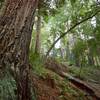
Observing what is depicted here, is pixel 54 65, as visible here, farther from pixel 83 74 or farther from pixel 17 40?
pixel 17 40

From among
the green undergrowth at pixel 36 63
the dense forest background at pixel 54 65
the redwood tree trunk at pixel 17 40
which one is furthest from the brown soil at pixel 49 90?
the redwood tree trunk at pixel 17 40

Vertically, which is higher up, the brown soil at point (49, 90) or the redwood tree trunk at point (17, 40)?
the redwood tree trunk at point (17, 40)

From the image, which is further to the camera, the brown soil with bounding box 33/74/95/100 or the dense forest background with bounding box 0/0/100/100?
the brown soil with bounding box 33/74/95/100

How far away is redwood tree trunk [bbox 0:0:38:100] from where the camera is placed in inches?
111

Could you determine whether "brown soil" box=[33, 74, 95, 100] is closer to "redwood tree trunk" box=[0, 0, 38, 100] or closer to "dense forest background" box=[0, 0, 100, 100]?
"dense forest background" box=[0, 0, 100, 100]

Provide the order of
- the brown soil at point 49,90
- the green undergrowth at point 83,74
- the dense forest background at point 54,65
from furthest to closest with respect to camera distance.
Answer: the green undergrowth at point 83,74 → the brown soil at point 49,90 → the dense forest background at point 54,65

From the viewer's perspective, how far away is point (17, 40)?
3.00 meters

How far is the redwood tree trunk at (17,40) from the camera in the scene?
2.82m

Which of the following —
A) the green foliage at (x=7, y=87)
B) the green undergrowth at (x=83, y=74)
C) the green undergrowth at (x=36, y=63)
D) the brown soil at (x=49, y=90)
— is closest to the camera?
the green foliage at (x=7, y=87)

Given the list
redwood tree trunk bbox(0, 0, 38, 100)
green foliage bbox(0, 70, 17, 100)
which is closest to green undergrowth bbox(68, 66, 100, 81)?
redwood tree trunk bbox(0, 0, 38, 100)

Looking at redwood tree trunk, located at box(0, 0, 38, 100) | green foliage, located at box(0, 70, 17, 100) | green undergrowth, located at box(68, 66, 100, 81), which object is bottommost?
green undergrowth, located at box(68, 66, 100, 81)

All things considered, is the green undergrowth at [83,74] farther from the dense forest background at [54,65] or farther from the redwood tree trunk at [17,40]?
the redwood tree trunk at [17,40]

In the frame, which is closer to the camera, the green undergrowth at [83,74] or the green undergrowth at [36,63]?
the green undergrowth at [36,63]

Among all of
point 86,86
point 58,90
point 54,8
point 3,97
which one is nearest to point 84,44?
point 86,86
